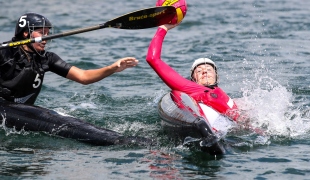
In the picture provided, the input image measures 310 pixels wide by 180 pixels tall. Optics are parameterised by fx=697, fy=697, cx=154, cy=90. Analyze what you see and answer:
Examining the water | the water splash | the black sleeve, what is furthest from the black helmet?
the water

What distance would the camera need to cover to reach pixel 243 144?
24.1 ft

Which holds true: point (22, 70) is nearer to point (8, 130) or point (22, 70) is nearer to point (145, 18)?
point (8, 130)

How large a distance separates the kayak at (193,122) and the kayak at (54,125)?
419mm

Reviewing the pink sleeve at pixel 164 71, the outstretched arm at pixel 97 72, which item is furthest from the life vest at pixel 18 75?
the pink sleeve at pixel 164 71

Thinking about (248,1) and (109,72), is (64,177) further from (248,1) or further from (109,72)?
(248,1)

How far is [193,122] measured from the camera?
701 centimetres

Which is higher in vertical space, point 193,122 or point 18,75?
point 18,75

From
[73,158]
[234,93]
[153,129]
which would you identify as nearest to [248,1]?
[234,93]

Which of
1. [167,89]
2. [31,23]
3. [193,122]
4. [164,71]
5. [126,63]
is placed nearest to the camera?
[193,122]

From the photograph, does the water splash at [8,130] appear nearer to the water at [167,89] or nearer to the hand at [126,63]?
the water at [167,89]

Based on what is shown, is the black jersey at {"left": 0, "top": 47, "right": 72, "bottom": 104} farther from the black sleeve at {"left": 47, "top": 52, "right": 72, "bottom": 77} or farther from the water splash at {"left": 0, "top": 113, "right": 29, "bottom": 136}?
the water splash at {"left": 0, "top": 113, "right": 29, "bottom": 136}

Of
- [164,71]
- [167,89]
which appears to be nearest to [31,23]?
[164,71]

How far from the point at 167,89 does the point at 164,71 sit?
2736 millimetres

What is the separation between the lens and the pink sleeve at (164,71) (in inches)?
318
